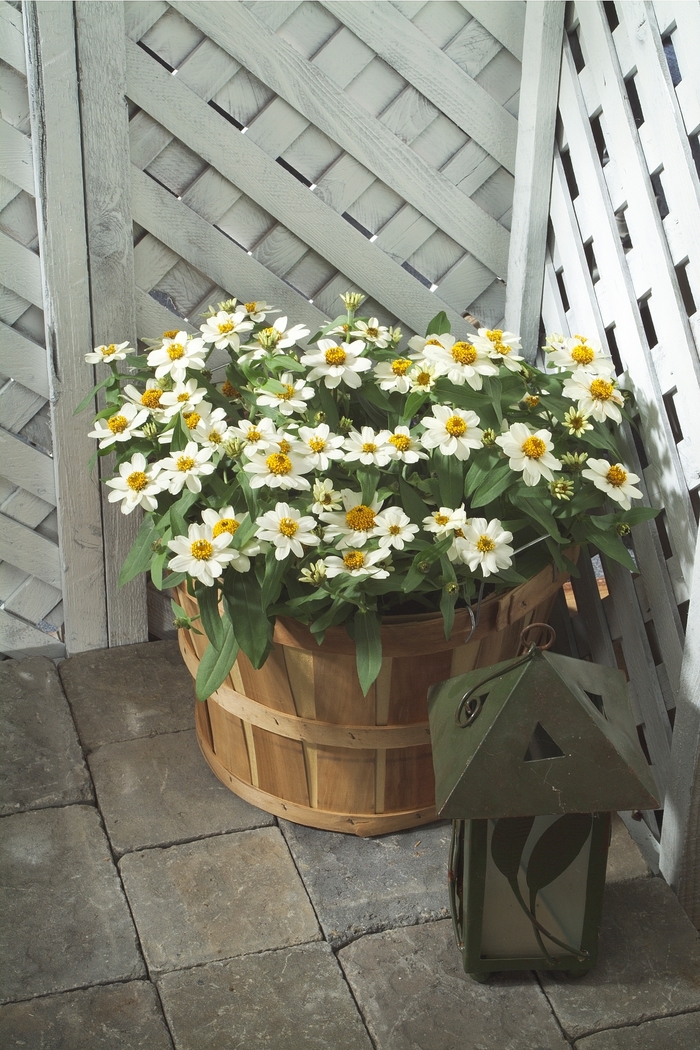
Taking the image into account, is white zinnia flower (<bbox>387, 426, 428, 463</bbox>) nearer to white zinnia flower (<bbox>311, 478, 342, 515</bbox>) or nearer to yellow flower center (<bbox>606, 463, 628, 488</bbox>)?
→ white zinnia flower (<bbox>311, 478, 342, 515</bbox>)

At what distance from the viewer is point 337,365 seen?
1.63m

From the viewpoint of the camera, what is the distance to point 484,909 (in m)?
1.48

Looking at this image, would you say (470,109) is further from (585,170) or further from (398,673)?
(398,673)

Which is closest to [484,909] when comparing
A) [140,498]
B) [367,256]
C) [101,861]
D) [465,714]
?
[465,714]

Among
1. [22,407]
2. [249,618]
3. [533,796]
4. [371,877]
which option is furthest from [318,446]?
[22,407]

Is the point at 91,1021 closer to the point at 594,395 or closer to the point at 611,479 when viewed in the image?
the point at 611,479

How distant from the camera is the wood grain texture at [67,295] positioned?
1.84 metres

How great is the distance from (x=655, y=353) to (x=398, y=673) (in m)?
0.72

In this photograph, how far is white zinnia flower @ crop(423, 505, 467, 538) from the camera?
149cm

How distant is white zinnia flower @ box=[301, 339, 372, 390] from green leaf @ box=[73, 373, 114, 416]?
1.49 ft

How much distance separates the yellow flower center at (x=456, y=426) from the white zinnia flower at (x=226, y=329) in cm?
44

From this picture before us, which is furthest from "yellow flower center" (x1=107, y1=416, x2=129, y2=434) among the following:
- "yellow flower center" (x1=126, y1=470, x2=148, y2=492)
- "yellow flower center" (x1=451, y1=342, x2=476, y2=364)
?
"yellow flower center" (x1=451, y1=342, x2=476, y2=364)

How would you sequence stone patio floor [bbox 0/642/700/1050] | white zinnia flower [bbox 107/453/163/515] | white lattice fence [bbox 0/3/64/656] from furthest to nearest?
white lattice fence [bbox 0/3/64/656] < white zinnia flower [bbox 107/453/163/515] < stone patio floor [bbox 0/642/700/1050]

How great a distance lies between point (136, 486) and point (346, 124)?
0.91m
